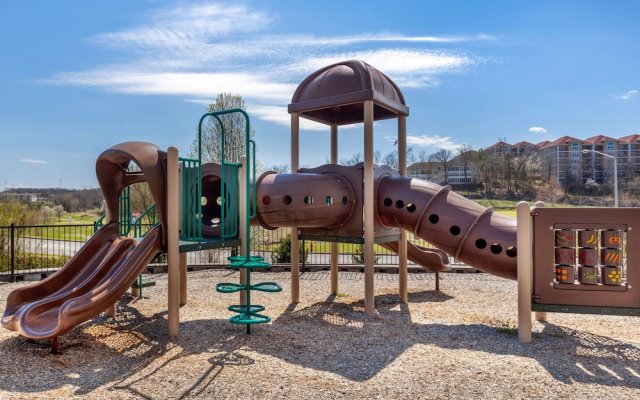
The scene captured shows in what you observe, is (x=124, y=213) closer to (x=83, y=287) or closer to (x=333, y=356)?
(x=83, y=287)

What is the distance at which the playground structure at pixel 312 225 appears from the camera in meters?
6.68

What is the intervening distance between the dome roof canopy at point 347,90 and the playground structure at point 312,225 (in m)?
0.03

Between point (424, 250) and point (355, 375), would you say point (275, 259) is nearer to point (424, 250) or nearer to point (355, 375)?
point (424, 250)

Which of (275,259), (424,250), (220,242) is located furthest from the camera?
(275,259)

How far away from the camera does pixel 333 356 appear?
20.2 feet

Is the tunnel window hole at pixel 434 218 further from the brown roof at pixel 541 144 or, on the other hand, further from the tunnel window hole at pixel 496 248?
the brown roof at pixel 541 144

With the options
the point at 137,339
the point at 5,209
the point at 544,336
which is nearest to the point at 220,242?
the point at 137,339

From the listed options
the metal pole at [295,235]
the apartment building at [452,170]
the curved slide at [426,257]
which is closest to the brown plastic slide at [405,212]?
the metal pole at [295,235]

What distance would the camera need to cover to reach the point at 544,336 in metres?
7.29

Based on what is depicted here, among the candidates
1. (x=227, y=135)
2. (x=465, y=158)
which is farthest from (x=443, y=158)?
(x=227, y=135)

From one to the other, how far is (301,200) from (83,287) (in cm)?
397

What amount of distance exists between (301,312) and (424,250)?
12.8 feet

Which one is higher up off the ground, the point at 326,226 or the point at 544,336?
the point at 326,226

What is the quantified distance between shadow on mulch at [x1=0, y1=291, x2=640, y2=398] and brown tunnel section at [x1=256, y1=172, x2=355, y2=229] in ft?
6.11
